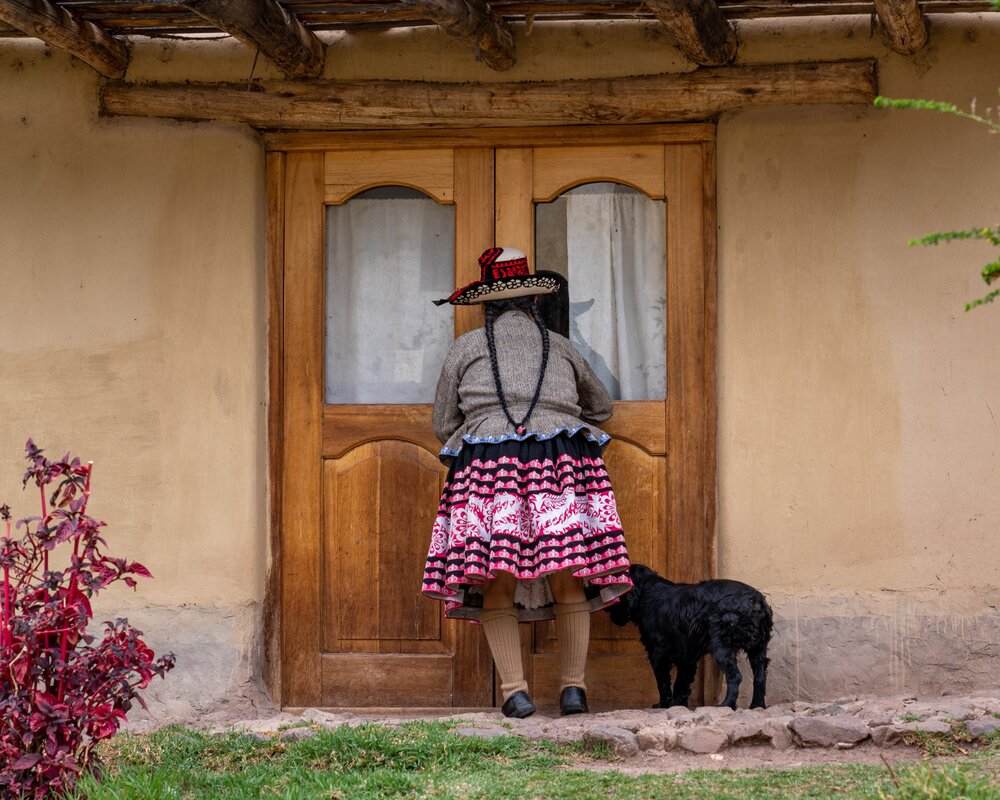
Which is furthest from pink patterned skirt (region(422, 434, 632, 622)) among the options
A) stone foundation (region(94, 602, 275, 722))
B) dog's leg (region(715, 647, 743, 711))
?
stone foundation (region(94, 602, 275, 722))

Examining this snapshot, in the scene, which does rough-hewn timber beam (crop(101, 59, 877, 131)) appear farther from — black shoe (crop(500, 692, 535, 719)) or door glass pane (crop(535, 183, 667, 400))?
black shoe (crop(500, 692, 535, 719))

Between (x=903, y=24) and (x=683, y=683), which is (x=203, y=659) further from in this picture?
(x=903, y=24)

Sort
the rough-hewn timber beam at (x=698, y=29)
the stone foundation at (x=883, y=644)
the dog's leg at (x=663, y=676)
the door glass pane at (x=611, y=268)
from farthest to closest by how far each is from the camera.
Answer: the door glass pane at (x=611, y=268), the stone foundation at (x=883, y=644), the dog's leg at (x=663, y=676), the rough-hewn timber beam at (x=698, y=29)

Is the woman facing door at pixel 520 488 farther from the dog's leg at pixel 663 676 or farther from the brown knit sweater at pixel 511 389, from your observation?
the dog's leg at pixel 663 676

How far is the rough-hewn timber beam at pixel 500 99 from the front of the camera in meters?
5.65

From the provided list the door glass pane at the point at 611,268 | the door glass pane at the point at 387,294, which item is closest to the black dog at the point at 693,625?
the door glass pane at the point at 611,268

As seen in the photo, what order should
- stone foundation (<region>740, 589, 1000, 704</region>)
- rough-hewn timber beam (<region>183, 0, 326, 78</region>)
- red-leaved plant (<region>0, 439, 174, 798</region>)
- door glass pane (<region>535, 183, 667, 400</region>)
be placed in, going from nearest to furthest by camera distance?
red-leaved plant (<region>0, 439, 174, 798</region>) < rough-hewn timber beam (<region>183, 0, 326, 78</region>) < stone foundation (<region>740, 589, 1000, 704</region>) < door glass pane (<region>535, 183, 667, 400</region>)

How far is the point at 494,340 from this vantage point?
5.57 meters

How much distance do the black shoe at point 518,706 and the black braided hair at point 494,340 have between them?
104 cm

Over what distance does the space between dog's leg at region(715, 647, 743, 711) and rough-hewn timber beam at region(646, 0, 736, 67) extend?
2392mm

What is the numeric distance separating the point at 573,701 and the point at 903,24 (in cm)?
295

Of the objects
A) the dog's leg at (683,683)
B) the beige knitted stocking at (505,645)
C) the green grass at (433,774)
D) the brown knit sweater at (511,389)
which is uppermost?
the brown knit sweater at (511,389)

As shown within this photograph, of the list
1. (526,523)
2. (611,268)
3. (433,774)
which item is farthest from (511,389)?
(433,774)

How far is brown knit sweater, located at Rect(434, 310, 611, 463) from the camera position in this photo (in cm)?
545
